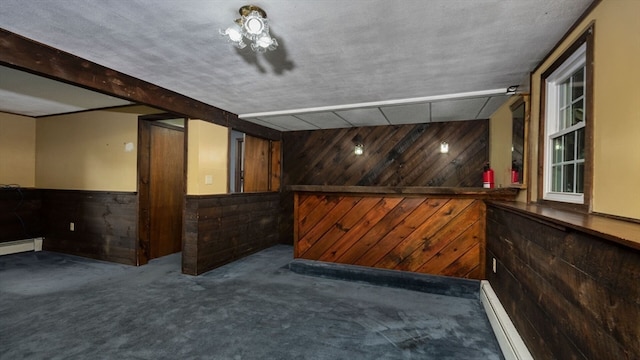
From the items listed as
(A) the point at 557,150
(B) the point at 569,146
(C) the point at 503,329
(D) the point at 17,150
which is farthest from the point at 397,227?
(D) the point at 17,150

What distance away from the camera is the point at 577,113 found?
2.01m

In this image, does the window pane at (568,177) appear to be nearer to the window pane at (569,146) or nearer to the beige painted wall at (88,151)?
the window pane at (569,146)

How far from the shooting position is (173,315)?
263 cm

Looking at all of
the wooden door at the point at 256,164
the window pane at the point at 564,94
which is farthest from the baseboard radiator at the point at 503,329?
the wooden door at the point at 256,164

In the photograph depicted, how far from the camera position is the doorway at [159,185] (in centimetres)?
424

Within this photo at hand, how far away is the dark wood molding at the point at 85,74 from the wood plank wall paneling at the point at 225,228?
1.27 metres

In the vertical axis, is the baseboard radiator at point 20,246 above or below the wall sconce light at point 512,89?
below

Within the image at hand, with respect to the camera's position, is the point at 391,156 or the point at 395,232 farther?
the point at 391,156

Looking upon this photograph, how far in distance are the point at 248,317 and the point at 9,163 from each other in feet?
17.6

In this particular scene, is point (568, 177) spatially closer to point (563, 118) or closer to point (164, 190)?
point (563, 118)

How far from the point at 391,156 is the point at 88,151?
16.8 ft

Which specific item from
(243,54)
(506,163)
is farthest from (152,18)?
(506,163)

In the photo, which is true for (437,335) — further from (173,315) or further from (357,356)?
(173,315)

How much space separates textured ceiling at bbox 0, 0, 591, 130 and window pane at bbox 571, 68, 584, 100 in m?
0.30
